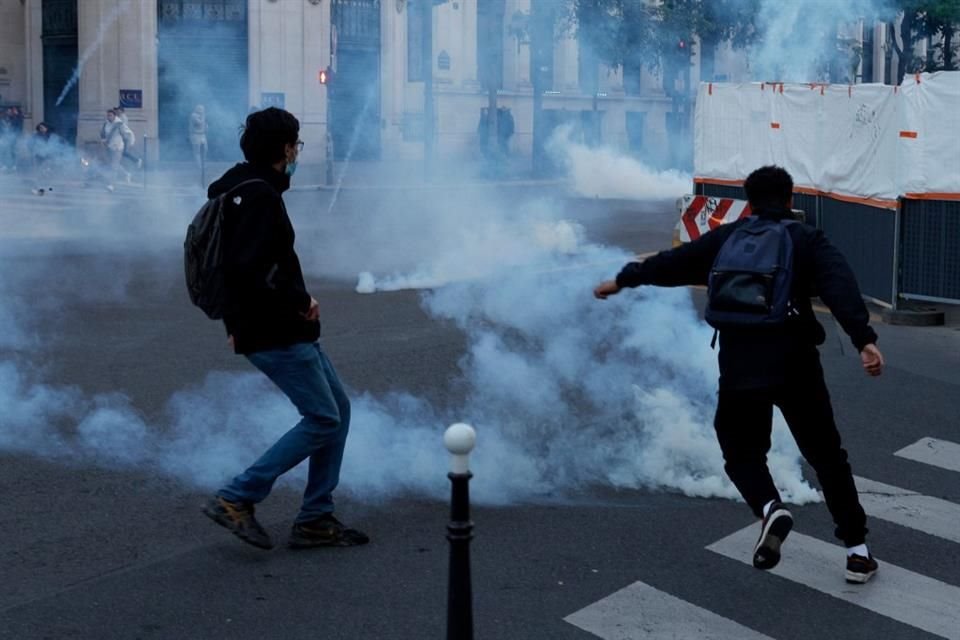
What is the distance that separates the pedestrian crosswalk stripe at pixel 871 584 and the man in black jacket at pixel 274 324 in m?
1.70

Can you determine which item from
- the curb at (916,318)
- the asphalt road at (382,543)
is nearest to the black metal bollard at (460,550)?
the asphalt road at (382,543)

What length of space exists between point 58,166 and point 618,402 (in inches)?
1000

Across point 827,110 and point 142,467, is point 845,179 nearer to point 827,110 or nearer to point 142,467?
point 827,110

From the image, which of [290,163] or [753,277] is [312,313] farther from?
[753,277]

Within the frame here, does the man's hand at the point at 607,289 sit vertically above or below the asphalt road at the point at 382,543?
above

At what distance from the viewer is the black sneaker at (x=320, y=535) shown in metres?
5.54

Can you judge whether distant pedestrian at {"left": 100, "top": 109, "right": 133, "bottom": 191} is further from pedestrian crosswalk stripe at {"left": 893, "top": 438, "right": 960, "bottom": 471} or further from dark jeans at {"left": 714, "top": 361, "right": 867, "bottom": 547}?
dark jeans at {"left": 714, "top": 361, "right": 867, "bottom": 547}

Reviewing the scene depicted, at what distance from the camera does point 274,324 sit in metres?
5.29

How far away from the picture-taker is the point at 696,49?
118ft

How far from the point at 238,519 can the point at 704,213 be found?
10835mm

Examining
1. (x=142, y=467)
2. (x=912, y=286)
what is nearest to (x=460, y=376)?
(x=142, y=467)

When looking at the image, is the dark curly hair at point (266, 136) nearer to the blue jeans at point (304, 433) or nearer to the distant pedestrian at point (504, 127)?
the blue jeans at point (304, 433)

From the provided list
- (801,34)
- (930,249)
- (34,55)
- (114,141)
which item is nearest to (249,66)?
(34,55)

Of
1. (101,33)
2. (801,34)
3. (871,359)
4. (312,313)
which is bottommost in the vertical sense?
(871,359)
